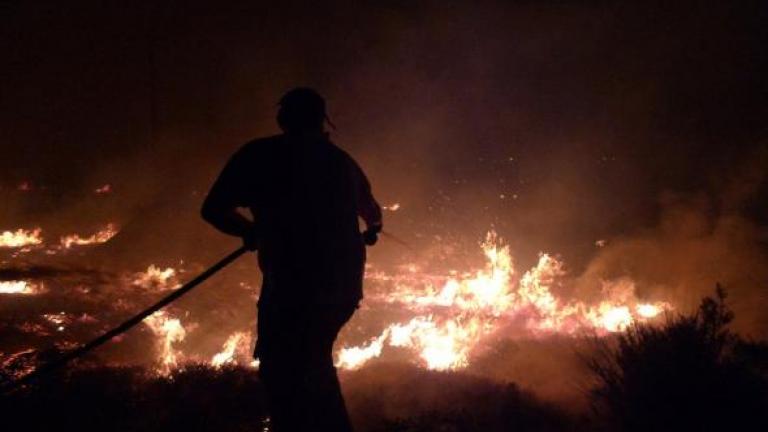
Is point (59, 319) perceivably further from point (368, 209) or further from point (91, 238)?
point (91, 238)

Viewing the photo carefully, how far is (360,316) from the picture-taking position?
448 inches

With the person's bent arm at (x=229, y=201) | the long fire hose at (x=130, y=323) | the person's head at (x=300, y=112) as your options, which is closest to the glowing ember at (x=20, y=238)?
the long fire hose at (x=130, y=323)

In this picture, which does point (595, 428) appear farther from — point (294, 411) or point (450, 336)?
point (450, 336)

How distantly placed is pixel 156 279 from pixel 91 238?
590 centimetres

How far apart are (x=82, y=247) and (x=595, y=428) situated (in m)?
15.2

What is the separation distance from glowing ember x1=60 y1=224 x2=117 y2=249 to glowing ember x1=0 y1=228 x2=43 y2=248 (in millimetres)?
699

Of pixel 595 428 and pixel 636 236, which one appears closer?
pixel 595 428

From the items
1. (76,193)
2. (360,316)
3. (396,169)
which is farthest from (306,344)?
(76,193)

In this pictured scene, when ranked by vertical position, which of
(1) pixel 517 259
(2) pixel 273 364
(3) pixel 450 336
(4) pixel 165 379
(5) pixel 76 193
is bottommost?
(2) pixel 273 364

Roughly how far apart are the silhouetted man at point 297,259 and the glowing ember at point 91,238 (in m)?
15.2

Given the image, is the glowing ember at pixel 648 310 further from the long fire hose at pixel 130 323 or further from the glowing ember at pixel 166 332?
the long fire hose at pixel 130 323

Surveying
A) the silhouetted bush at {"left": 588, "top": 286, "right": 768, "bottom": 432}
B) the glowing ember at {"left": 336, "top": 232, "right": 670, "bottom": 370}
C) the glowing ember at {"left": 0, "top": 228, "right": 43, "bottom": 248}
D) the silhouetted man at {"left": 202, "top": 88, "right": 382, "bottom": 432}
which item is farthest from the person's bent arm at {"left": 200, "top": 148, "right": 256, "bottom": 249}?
the glowing ember at {"left": 0, "top": 228, "right": 43, "bottom": 248}

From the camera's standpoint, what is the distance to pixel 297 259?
7.95ft

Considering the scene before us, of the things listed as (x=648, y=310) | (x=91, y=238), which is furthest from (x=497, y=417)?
(x=91, y=238)
